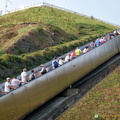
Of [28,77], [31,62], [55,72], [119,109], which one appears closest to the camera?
[119,109]

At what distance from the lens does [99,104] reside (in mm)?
12633

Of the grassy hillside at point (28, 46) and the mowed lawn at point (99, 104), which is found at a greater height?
the grassy hillside at point (28, 46)

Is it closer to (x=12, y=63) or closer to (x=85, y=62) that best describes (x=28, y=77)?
(x=85, y=62)

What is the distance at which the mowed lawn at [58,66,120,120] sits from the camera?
11455 mm

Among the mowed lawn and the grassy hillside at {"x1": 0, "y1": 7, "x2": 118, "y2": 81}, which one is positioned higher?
the grassy hillside at {"x1": 0, "y1": 7, "x2": 118, "y2": 81}

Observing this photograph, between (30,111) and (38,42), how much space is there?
17.7 metres

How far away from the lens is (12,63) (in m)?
20.7

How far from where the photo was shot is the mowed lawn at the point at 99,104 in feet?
37.6

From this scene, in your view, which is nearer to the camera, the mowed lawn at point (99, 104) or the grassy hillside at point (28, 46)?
the mowed lawn at point (99, 104)

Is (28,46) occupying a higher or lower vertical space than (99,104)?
higher

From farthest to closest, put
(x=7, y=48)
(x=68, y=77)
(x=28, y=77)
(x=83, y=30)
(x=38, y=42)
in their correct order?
1. (x=83, y=30)
2. (x=38, y=42)
3. (x=7, y=48)
4. (x=68, y=77)
5. (x=28, y=77)

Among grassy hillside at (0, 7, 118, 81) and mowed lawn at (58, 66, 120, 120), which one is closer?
mowed lawn at (58, 66, 120, 120)

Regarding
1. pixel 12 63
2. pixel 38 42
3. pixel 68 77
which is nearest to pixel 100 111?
pixel 68 77

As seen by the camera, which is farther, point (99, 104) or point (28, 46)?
point (28, 46)
